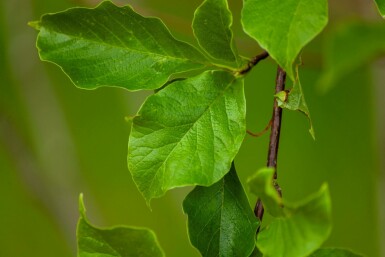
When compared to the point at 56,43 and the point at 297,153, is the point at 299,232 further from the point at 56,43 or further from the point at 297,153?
the point at 297,153

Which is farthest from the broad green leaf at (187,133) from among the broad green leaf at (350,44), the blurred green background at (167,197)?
the blurred green background at (167,197)

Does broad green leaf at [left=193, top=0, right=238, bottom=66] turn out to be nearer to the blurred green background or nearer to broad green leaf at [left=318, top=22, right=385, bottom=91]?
broad green leaf at [left=318, top=22, right=385, bottom=91]

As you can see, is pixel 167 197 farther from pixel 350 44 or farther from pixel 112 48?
pixel 112 48

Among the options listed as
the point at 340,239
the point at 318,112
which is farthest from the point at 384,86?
the point at 340,239

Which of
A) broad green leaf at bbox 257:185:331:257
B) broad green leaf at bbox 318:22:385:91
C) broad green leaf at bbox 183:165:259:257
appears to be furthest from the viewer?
broad green leaf at bbox 318:22:385:91

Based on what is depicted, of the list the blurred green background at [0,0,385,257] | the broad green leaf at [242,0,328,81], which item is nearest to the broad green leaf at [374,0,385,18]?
the broad green leaf at [242,0,328,81]
